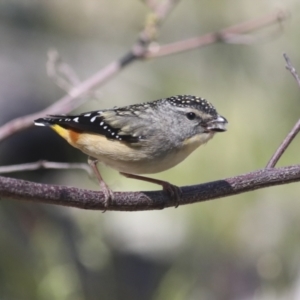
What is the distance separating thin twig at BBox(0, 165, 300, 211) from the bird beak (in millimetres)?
516

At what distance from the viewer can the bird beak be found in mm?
3873

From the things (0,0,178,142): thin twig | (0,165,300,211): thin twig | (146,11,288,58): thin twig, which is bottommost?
(0,165,300,211): thin twig

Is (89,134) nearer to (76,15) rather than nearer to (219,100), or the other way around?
(219,100)

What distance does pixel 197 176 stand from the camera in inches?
304

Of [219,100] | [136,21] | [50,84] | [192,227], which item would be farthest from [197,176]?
[136,21]

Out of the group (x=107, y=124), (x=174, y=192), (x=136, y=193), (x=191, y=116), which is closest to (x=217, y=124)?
(x=191, y=116)

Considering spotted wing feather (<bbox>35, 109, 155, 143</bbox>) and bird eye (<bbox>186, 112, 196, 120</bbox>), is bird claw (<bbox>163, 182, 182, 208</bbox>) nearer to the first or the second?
spotted wing feather (<bbox>35, 109, 155, 143</bbox>)

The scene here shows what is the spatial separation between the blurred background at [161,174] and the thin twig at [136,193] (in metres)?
2.01

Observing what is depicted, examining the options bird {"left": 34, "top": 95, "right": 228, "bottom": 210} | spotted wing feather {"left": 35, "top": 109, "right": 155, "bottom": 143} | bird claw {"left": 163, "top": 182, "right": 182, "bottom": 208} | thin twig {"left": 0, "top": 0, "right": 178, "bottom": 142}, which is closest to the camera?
bird claw {"left": 163, "top": 182, "right": 182, "bottom": 208}

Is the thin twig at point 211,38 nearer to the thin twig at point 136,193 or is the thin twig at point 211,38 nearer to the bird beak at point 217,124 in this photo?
the bird beak at point 217,124

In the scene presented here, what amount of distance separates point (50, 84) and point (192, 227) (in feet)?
11.0

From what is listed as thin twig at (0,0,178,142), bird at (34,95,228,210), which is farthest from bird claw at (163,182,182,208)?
thin twig at (0,0,178,142)

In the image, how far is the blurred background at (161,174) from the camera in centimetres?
612

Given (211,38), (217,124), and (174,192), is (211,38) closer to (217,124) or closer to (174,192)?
(217,124)
